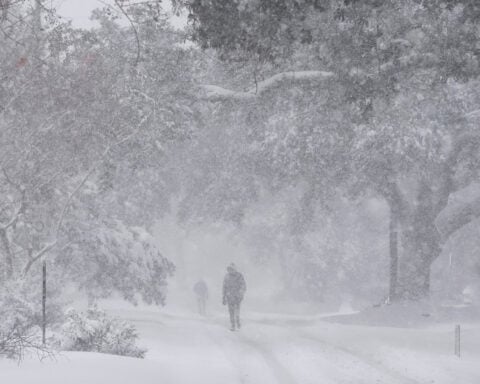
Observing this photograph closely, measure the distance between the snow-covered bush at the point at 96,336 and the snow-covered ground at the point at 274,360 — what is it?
88 cm

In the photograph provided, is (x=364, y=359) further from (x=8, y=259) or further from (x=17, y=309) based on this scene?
(x=8, y=259)

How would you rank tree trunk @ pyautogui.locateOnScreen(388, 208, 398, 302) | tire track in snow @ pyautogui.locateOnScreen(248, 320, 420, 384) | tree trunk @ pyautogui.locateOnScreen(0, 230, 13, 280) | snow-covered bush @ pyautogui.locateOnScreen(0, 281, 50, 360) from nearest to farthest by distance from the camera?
tire track in snow @ pyautogui.locateOnScreen(248, 320, 420, 384)
snow-covered bush @ pyautogui.locateOnScreen(0, 281, 50, 360)
tree trunk @ pyautogui.locateOnScreen(0, 230, 13, 280)
tree trunk @ pyautogui.locateOnScreen(388, 208, 398, 302)

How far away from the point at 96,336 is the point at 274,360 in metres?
3.59

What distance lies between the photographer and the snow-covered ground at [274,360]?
26.5 feet

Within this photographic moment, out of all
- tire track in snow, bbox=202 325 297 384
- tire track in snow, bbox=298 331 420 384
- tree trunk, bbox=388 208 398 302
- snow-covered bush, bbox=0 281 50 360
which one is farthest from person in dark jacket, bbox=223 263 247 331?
tree trunk, bbox=388 208 398 302

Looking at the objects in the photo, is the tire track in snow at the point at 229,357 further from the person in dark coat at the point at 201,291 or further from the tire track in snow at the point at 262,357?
the person in dark coat at the point at 201,291

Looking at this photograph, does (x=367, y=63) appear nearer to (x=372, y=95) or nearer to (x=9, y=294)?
(x=372, y=95)

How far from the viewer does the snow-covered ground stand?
26.5 ft

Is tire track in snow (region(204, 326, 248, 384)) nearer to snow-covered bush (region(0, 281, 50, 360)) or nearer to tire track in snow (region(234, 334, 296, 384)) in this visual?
tire track in snow (region(234, 334, 296, 384))

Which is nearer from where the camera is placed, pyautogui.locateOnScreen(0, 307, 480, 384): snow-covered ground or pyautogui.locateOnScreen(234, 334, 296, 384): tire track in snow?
pyautogui.locateOnScreen(0, 307, 480, 384): snow-covered ground

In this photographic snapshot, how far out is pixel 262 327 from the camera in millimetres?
18250

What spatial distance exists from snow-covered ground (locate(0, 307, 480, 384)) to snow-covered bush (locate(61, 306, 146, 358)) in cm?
88

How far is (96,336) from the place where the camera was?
36.9ft

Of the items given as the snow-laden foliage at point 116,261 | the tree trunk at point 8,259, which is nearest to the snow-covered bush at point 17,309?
the tree trunk at point 8,259
